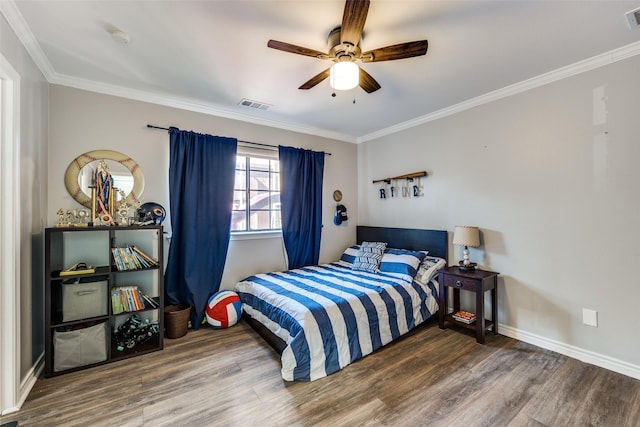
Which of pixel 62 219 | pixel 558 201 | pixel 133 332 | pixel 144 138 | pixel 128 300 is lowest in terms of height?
pixel 133 332

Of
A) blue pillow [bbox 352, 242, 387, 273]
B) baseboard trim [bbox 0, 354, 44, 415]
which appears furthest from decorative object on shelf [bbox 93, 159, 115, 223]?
blue pillow [bbox 352, 242, 387, 273]

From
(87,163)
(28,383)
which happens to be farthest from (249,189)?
(28,383)

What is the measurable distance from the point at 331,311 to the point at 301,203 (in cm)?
191

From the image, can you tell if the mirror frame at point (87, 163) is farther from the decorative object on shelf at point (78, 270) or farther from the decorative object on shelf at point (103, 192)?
the decorative object on shelf at point (78, 270)

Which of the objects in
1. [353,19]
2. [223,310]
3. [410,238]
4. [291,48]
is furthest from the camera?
[410,238]

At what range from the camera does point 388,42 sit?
2098mm

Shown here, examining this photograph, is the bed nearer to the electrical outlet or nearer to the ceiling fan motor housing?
the electrical outlet

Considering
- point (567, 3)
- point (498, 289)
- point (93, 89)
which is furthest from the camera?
point (498, 289)

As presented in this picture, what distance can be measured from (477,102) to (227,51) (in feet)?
8.91

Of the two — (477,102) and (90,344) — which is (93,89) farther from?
(477,102)

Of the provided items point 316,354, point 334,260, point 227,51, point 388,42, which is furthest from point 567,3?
point 334,260

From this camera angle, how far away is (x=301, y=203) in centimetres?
397

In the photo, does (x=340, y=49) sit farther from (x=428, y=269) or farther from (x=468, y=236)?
(x=428, y=269)

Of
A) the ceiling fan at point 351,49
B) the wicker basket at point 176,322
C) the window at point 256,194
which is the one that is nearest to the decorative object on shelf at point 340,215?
the window at point 256,194
